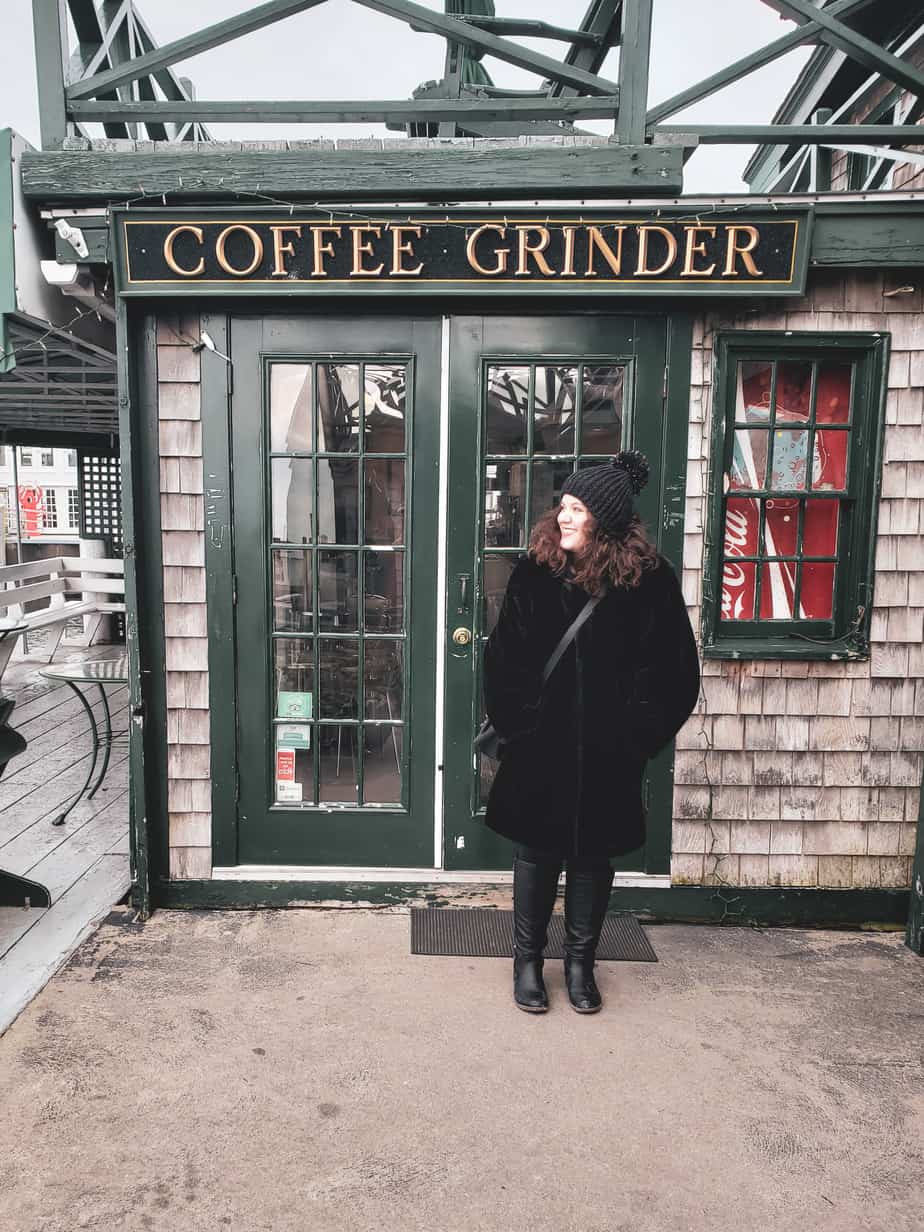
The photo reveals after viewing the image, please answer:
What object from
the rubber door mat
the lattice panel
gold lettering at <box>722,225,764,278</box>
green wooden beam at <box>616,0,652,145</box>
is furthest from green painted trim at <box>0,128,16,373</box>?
the lattice panel

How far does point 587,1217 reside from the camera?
6.45ft

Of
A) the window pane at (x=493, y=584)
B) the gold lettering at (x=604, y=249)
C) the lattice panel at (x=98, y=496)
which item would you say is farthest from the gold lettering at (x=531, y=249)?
the lattice panel at (x=98, y=496)

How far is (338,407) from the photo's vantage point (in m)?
3.42

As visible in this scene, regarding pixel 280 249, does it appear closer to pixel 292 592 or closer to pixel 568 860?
pixel 292 592

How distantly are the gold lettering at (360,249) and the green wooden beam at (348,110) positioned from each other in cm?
49

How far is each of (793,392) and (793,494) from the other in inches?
17.2

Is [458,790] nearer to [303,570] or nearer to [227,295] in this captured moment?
[303,570]

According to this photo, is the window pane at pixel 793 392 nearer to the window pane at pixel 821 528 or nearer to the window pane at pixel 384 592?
the window pane at pixel 821 528

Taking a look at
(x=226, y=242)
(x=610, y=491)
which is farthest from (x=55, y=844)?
(x=610, y=491)

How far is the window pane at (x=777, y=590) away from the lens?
137 inches

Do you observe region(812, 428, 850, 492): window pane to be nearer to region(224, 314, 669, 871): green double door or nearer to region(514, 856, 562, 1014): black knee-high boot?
region(224, 314, 669, 871): green double door

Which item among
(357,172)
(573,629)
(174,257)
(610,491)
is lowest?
(573,629)

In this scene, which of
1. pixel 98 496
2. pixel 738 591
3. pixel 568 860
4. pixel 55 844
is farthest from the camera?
pixel 98 496

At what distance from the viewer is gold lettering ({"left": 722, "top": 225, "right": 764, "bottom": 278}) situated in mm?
3098
